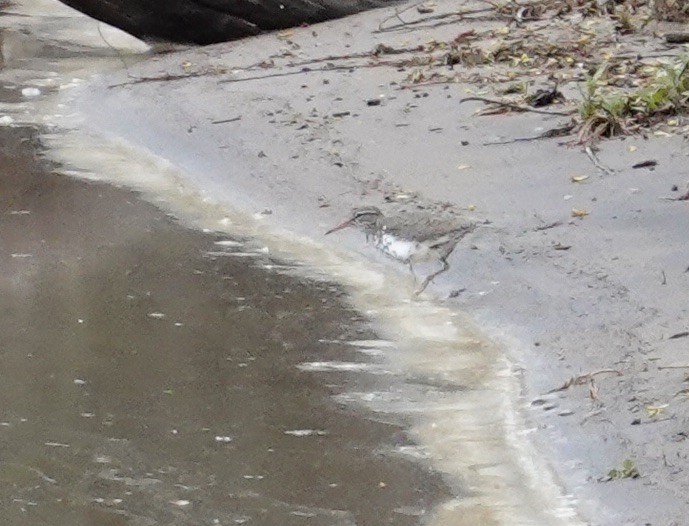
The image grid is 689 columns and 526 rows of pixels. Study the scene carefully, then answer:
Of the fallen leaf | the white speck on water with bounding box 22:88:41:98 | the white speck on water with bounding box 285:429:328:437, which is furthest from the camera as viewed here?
the white speck on water with bounding box 22:88:41:98

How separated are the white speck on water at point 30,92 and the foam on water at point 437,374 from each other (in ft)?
8.83

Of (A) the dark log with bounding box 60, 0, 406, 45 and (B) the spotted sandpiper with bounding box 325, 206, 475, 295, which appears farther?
(A) the dark log with bounding box 60, 0, 406, 45

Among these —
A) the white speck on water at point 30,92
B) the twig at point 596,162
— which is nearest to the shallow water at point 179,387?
the twig at point 596,162

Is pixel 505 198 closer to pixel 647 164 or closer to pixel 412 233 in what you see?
pixel 412 233

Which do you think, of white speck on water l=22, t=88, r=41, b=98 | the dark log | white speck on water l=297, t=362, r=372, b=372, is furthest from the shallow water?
the dark log

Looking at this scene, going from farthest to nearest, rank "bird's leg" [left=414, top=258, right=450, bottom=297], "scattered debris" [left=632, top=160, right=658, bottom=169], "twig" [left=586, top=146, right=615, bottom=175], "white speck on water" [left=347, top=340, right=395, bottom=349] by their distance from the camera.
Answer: "twig" [left=586, top=146, right=615, bottom=175] < "scattered debris" [left=632, top=160, right=658, bottom=169] < "bird's leg" [left=414, top=258, right=450, bottom=297] < "white speck on water" [left=347, top=340, right=395, bottom=349]

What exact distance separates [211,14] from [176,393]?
6433 mm

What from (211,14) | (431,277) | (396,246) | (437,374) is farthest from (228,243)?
(211,14)

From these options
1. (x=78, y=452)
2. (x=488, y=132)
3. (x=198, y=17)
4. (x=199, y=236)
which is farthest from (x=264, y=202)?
(x=198, y=17)

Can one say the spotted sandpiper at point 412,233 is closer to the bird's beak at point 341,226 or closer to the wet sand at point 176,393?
the bird's beak at point 341,226

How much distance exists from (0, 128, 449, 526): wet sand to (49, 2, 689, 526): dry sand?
1.71 feet

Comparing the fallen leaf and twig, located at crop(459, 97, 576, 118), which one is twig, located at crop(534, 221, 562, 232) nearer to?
twig, located at crop(459, 97, 576, 118)

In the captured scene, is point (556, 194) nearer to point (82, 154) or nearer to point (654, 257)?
point (654, 257)

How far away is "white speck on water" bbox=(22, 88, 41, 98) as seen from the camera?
1050cm
